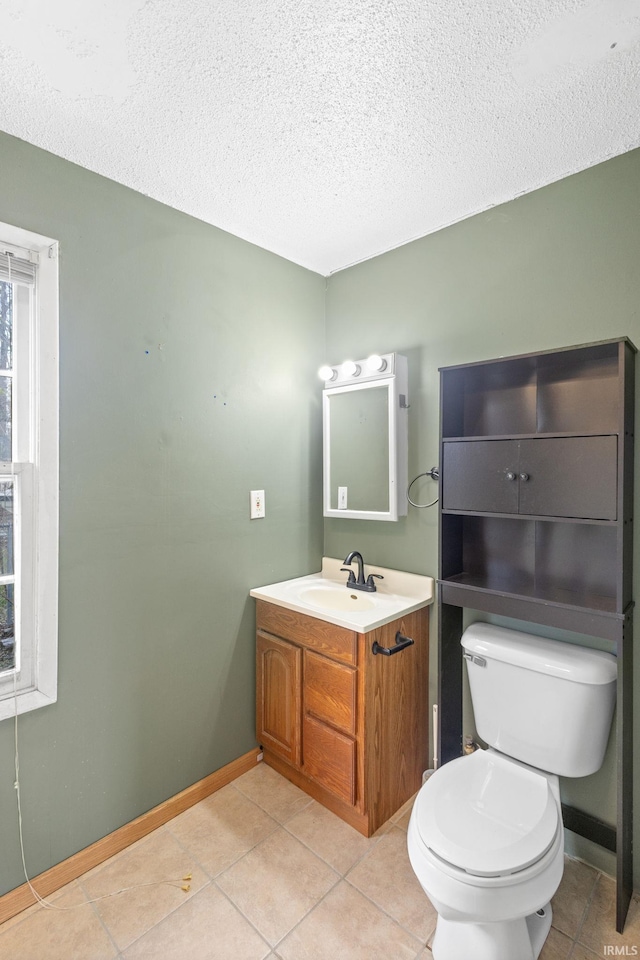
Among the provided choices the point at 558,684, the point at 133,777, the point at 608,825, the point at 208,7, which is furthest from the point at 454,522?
Result: the point at 208,7

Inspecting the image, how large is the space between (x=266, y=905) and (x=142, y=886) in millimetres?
417

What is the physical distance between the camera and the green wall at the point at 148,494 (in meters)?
1.50

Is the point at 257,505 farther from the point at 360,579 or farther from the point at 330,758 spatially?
the point at 330,758

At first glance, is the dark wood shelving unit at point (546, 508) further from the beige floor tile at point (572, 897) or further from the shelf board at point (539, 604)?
the beige floor tile at point (572, 897)

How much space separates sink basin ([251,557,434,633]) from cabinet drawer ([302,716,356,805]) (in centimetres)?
45

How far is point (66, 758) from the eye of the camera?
1514 mm

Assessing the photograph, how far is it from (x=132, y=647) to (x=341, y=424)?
51.6 inches

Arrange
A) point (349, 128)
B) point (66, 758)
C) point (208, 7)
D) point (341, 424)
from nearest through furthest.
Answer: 1. point (208, 7)
2. point (349, 128)
3. point (66, 758)
4. point (341, 424)

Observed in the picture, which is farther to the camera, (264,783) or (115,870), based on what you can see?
(264,783)

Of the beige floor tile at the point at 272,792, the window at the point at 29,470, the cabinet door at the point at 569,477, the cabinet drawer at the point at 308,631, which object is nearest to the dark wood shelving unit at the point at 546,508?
the cabinet door at the point at 569,477

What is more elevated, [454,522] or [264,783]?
[454,522]

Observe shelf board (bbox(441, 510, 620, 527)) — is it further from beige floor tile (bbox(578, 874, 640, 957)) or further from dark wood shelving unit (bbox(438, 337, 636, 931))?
beige floor tile (bbox(578, 874, 640, 957))

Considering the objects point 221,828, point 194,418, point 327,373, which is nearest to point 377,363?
point 327,373

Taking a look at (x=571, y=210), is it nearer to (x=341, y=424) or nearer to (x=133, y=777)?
(x=341, y=424)
